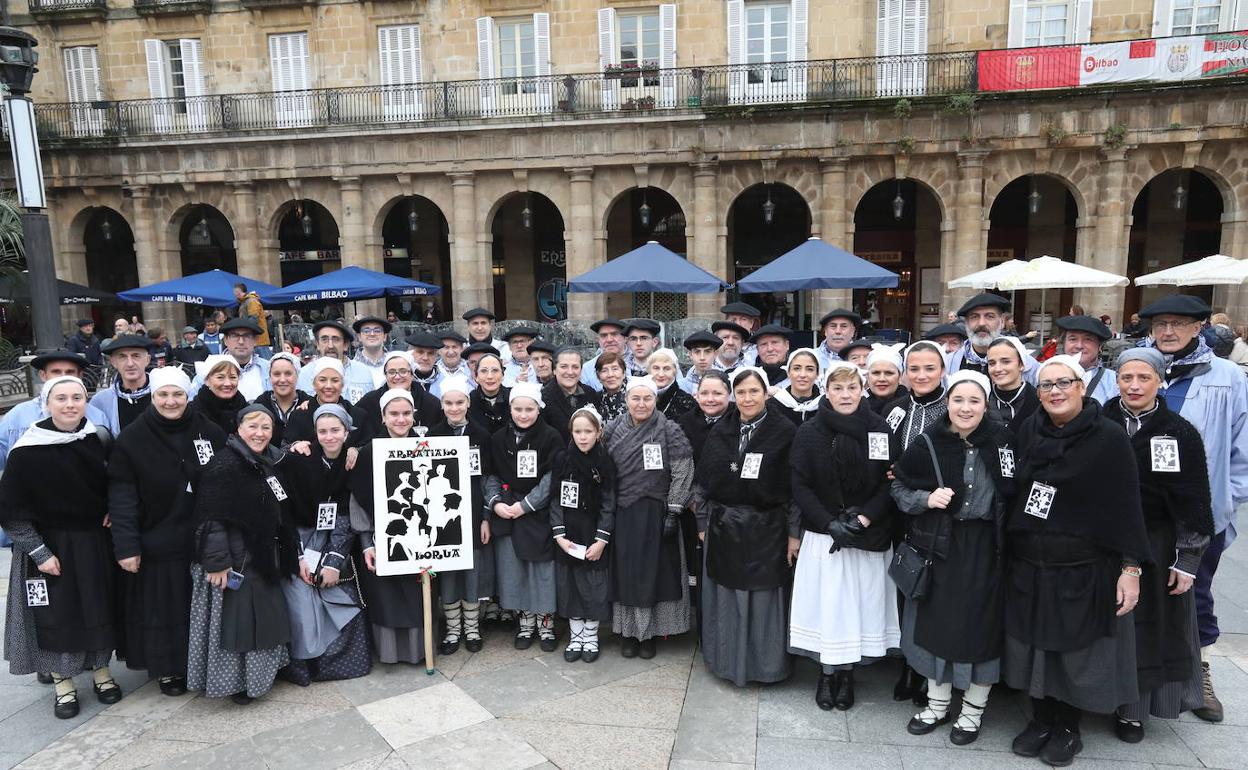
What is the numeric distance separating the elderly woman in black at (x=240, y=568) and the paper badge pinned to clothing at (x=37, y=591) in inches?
35.4

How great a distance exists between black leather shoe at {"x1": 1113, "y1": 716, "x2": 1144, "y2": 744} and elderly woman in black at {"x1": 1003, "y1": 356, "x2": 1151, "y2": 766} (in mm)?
358

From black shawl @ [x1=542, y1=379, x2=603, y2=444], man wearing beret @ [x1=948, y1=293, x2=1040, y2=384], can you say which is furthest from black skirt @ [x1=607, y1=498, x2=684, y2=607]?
man wearing beret @ [x1=948, y1=293, x2=1040, y2=384]

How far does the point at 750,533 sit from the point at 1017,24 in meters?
18.6

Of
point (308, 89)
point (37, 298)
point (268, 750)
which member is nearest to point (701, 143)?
point (308, 89)

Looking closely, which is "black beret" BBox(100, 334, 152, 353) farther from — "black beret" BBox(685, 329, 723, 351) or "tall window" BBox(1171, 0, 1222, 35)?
"tall window" BBox(1171, 0, 1222, 35)

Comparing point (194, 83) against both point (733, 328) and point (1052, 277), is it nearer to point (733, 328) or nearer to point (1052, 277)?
point (733, 328)

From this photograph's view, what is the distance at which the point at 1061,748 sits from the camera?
4.21m

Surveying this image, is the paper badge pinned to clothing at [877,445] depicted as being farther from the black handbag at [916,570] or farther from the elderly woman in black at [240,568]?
the elderly woman in black at [240,568]

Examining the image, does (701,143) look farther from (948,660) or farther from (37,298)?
(948,660)

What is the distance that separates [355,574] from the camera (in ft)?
17.9

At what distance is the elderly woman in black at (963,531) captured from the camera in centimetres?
427

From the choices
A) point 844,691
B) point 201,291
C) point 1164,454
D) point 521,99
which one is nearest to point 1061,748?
point 844,691

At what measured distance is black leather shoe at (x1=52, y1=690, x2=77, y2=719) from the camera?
497cm

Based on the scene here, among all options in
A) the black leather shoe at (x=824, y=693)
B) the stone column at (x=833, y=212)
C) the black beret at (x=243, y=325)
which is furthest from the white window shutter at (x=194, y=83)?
the black leather shoe at (x=824, y=693)
